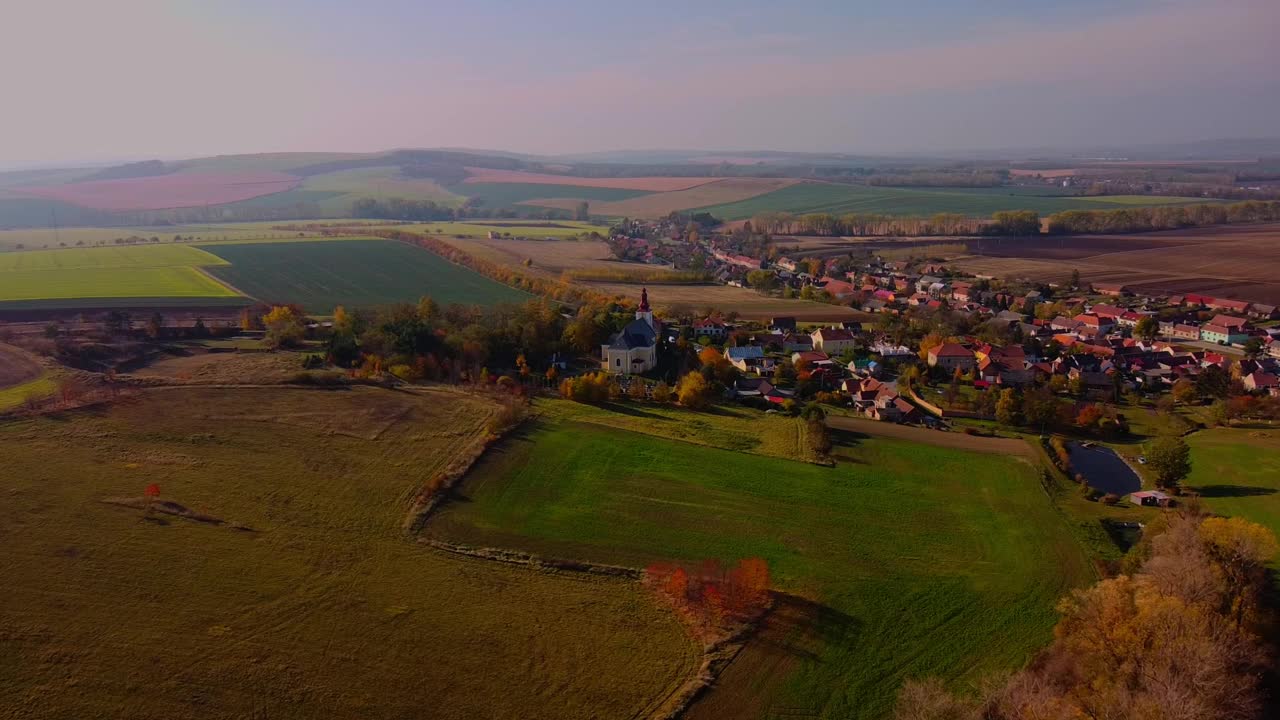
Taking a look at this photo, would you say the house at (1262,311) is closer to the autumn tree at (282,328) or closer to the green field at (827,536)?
the green field at (827,536)

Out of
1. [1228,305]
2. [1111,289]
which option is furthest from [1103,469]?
[1111,289]

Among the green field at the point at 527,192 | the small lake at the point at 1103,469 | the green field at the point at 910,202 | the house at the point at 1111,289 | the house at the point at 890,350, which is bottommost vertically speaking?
the small lake at the point at 1103,469

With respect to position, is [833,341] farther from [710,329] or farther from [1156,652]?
[1156,652]

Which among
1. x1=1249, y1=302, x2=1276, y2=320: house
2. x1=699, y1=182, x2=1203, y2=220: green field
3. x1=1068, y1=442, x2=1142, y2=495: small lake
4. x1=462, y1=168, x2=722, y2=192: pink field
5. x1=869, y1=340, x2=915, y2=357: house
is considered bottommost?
x1=1068, y1=442, x2=1142, y2=495: small lake

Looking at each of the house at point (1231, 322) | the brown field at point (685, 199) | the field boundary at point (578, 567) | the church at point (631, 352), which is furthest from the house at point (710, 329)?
the brown field at point (685, 199)

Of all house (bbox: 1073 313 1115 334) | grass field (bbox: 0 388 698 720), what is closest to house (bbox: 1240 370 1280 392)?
house (bbox: 1073 313 1115 334)

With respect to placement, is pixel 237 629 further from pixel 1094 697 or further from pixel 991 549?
pixel 991 549

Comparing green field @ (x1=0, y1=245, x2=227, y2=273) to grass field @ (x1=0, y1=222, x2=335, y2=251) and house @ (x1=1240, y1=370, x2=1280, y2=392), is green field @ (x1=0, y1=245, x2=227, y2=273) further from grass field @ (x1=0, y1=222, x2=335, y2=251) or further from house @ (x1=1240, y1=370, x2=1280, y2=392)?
house @ (x1=1240, y1=370, x2=1280, y2=392)
